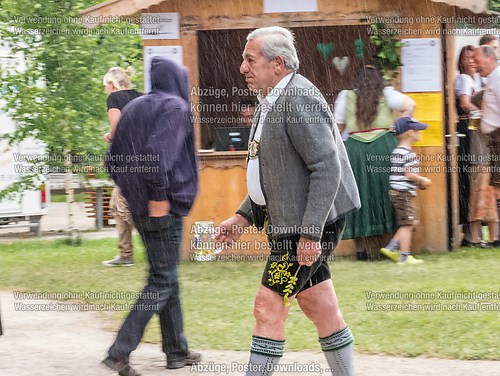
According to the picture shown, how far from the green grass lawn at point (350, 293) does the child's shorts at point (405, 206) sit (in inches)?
19.3

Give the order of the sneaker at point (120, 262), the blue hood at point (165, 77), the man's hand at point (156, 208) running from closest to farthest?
the man's hand at point (156, 208) < the blue hood at point (165, 77) < the sneaker at point (120, 262)

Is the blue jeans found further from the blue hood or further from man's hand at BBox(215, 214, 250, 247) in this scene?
the blue hood

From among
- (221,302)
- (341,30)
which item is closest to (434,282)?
(221,302)

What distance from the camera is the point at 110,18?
10.9m

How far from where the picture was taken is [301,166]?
505 cm

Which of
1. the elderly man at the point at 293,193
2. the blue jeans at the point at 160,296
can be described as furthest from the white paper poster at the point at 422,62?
the elderly man at the point at 293,193

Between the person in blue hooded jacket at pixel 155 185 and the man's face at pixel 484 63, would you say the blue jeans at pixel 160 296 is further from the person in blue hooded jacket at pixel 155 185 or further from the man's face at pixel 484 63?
the man's face at pixel 484 63

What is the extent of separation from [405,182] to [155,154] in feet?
16.5

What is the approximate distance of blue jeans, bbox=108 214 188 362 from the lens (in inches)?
239

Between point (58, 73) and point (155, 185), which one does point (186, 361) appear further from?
point (58, 73)

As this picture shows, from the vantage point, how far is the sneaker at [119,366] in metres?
6.03

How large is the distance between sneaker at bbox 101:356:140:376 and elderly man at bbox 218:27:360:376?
4.17ft

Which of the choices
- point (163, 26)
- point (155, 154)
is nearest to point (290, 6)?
point (163, 26)

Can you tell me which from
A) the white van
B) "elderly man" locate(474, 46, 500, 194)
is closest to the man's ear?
"elderly man" locate(474, 46, 500, 194)
